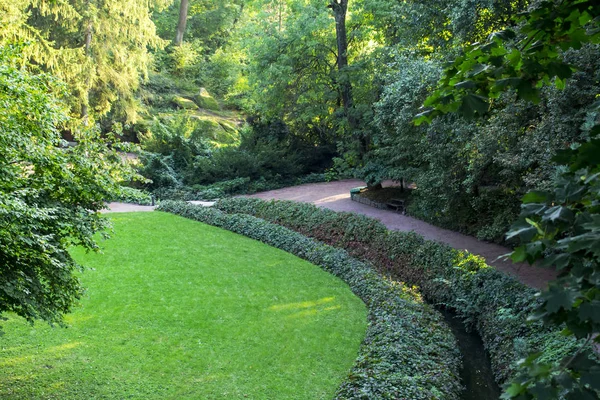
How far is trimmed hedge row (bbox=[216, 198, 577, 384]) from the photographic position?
803 cm

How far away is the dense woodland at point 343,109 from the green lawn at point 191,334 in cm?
134

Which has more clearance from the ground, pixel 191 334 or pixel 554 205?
pixel 554 205

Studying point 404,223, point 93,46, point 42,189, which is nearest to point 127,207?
point 93,46

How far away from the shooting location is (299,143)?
2470cm

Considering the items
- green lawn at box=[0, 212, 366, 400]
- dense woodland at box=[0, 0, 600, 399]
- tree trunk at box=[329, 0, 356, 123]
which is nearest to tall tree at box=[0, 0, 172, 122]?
dense woodland at box=[0, 0, 600, 399]

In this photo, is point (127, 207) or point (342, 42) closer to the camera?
point (127, 207)

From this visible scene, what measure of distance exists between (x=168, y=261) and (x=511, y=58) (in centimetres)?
1141

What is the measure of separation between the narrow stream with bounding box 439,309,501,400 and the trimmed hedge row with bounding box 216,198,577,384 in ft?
0.55

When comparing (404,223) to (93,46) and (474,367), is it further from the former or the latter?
(93,46)

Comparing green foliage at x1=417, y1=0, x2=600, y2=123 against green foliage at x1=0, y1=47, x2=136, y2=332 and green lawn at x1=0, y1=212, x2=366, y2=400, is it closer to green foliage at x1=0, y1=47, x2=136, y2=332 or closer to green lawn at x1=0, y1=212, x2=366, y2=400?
green foliage at x1=0, y1=47, x2=136, y2=332

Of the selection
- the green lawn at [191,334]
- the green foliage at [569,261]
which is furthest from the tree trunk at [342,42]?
the green foliage at [569,261]

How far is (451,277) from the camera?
1099 centimetres

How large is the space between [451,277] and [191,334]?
18.5 ft

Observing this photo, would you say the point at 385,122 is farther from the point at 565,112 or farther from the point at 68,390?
the point at 68,390
